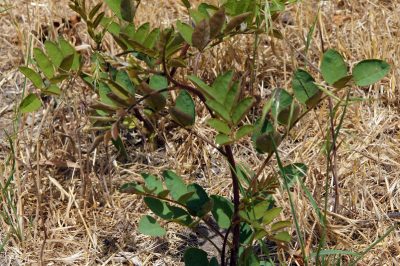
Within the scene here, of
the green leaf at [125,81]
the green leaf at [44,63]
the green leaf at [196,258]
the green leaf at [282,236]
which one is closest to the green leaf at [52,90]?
the green leaf at [44,63]

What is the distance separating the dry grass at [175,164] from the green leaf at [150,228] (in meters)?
0.30

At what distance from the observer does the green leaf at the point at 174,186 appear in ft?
5.89

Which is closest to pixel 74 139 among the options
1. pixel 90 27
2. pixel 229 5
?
pixel 90 27

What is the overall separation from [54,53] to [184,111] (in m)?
0.41

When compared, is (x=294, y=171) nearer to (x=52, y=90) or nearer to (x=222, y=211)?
(x=222, y=211)

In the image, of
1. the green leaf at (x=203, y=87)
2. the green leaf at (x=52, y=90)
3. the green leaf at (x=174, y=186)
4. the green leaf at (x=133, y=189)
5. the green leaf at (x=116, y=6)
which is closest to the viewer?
the green leaf at (x=203, y=87)

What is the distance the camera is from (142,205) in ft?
7.34

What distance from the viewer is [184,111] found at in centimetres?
176

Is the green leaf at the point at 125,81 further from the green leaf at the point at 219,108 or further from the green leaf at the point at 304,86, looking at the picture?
the green leaf at the point at 304,86

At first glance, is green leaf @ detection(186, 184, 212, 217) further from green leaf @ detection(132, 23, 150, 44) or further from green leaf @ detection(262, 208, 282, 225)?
green leaf @ detection(132, 23, 150, 44)

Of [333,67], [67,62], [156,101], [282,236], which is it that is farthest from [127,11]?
[282,236]

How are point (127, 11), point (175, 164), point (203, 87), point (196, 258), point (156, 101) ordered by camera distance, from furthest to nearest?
point (175, 164)
point (127, 11)
point (196, 258)
point (156, 101)
point (203, 87)

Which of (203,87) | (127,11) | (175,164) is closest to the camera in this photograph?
(203,87)

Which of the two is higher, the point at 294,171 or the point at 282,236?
the point at 294,171
